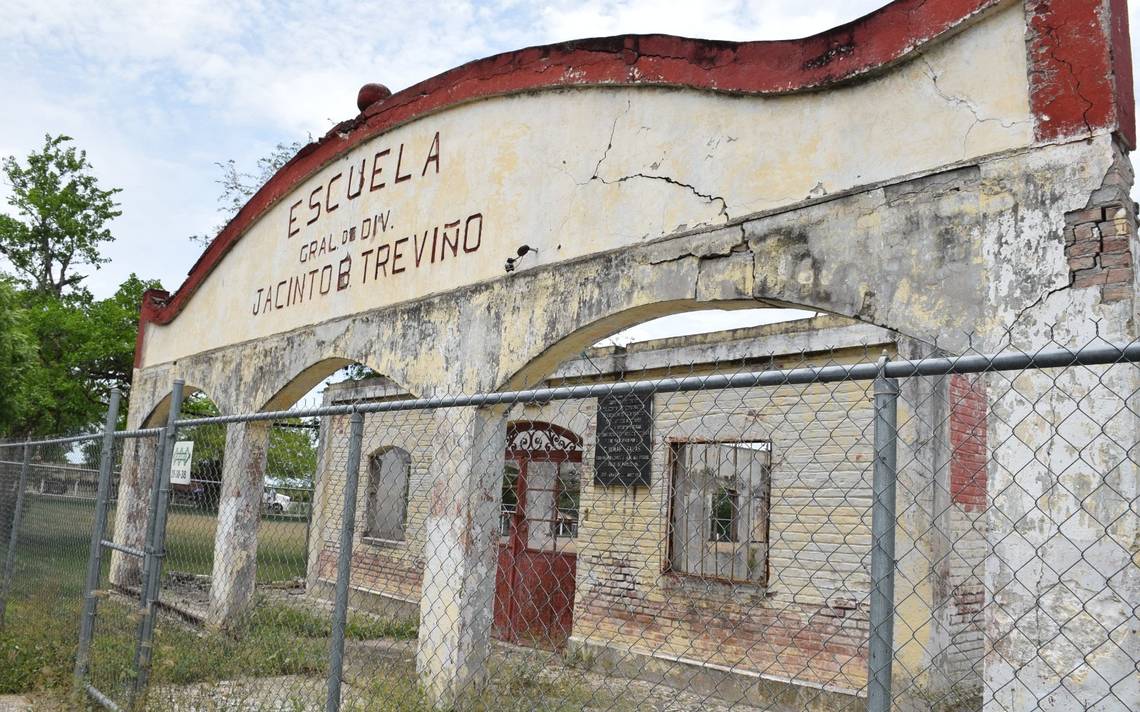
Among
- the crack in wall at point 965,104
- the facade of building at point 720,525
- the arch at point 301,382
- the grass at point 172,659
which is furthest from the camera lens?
the arch at point 301,382

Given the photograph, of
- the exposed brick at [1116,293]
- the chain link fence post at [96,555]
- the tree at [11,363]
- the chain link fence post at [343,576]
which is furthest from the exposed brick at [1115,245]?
the tree at [11,363]

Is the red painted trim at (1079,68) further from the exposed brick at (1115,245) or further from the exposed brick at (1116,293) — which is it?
the exposed brick at (1116,293)

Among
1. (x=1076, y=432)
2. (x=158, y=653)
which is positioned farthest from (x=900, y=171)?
(x=158, y=653)

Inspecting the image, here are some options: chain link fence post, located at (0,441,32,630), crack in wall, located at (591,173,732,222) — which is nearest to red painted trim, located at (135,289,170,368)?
chain link fence post, located at (0,441,32,630)

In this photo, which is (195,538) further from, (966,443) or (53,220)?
(53,220)

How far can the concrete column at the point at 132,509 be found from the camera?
12.2m

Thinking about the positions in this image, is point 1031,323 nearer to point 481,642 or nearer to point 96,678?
point 481,642

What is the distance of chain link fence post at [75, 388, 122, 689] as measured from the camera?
20.1 ft

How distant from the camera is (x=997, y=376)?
403 centimetres

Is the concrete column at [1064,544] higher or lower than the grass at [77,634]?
higher

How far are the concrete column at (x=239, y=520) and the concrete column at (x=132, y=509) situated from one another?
123 inches

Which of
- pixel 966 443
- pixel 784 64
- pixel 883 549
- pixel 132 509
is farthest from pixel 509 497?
pixel 883 549

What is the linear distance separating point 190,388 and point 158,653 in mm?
5543

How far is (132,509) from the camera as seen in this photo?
482 inches
